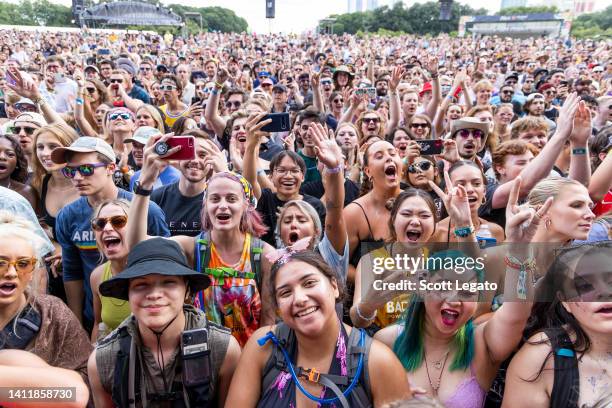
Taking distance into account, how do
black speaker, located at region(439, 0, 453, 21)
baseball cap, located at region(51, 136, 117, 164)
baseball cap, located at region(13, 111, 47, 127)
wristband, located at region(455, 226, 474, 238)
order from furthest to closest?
black speaker, located at region(439, 0, 453, 21)
baseball cap, located at region(13, 111, 47, 127)
baseball cap, located at region(51, 136, 117, 164)
wristband, located at region(455, 226, 474, 238)

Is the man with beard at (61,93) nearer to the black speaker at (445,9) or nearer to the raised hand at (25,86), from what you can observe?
the raised hand at (25,86)

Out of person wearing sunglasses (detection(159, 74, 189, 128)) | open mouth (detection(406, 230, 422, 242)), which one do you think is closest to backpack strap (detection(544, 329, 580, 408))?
open mouth (detection(406, 230, 422, 242))

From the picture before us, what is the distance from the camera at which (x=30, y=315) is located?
6.40 feet

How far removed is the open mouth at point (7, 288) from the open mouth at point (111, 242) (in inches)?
25.9

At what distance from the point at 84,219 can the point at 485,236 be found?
2.68m

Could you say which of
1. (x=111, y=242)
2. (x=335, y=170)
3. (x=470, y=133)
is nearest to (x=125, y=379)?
(x=111, y=242)

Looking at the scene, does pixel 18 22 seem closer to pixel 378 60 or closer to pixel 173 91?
pixel 378 60

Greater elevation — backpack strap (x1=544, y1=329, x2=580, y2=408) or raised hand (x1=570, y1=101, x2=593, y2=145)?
raised hand (x1=570, y1=101, x2=593, y2=145)

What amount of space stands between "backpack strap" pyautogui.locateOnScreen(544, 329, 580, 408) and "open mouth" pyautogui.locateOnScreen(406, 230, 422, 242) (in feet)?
3.66

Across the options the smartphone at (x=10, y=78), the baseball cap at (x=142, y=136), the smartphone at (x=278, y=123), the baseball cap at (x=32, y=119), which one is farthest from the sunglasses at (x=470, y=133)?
the smartphone at (x=10, y=78)

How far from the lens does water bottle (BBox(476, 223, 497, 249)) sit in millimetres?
2717

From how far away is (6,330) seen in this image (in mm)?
1887

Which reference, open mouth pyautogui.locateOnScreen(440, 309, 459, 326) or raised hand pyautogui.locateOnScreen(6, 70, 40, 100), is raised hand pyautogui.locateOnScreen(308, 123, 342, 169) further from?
raised hand pyautogui.locateOnScreen(6, 70, 40, 100)

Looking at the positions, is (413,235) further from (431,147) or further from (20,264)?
(20,264)
